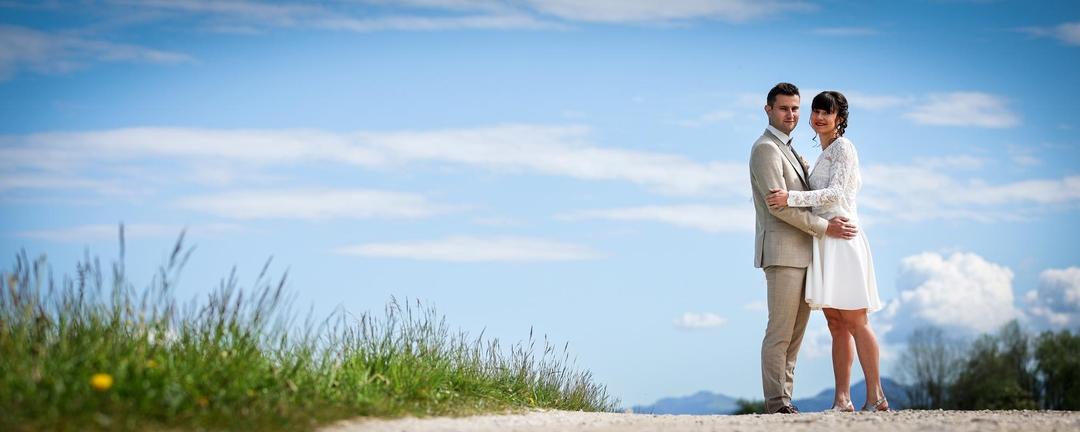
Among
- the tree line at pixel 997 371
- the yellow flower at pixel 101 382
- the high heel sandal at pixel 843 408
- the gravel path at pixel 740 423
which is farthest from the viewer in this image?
the tree line at pixel 997 371

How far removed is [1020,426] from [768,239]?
2.78 metres

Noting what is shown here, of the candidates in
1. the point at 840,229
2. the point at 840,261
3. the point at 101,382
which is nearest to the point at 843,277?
the point at 840,261

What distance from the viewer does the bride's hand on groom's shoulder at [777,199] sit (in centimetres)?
893

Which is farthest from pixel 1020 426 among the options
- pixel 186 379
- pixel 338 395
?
pixel 186 379

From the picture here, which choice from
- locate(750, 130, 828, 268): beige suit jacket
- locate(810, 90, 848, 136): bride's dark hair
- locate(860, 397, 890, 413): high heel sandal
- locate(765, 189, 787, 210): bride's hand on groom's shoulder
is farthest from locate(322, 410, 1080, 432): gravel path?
locate(810, 90, 848, 136): bride's dark hair

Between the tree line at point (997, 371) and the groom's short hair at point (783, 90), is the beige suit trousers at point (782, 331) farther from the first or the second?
the tree line at point (997, 371)

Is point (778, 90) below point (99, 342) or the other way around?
the other way around

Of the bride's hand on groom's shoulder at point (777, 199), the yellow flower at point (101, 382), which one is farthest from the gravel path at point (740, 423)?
the bride's hand on groom's shoulder at point (777, 199)

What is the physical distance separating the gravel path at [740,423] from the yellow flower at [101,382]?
1.35 meters

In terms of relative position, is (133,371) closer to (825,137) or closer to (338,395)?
(338,395)

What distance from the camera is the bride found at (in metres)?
8.92

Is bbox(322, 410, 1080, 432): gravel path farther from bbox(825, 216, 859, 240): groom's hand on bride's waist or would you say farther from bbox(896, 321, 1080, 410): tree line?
bbox(896, 321, 1080, 410): tree line

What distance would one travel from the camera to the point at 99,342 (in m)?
6.44

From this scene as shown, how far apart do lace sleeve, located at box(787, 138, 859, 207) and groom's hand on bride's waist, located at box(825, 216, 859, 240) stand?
0.17m
